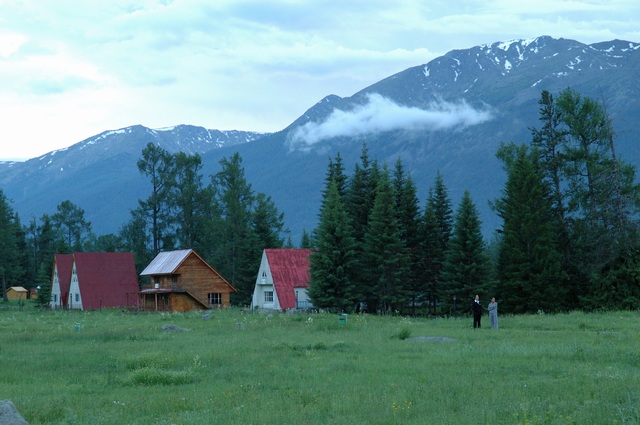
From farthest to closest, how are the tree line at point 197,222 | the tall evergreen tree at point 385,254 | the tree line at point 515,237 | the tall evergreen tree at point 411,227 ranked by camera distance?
the tree line at point 197,222 → the tall evergreen tree at point 411,227 → the tall evergreen tree at point 385,254 → the tree line at point 515,237

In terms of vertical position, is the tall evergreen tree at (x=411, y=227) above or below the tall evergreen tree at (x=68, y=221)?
below

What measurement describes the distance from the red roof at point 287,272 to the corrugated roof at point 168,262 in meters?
8.62

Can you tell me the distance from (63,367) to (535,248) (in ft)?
125

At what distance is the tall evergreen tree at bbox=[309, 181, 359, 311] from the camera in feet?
184

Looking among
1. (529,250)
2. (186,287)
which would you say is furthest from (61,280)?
(529,250)

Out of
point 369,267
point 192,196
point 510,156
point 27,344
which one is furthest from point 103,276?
point 27,344

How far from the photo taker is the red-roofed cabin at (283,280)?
232 ft

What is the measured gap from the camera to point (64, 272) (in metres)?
83.8

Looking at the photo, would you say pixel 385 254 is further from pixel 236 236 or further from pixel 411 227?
pixel 236 236

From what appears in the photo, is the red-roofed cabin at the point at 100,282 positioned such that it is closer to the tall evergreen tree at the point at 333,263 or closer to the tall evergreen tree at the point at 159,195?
the tall evergreen tree at the point at 159,195

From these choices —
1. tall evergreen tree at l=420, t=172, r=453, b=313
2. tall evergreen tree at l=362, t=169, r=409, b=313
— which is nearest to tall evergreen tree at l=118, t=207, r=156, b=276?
tall evergreen tree at l=362, t=169, r=409, b=313

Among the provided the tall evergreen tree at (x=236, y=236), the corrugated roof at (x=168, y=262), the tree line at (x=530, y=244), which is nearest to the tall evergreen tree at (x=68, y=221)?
the tall evergreen tree at (x=236, y=236)

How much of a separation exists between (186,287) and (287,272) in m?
10.4

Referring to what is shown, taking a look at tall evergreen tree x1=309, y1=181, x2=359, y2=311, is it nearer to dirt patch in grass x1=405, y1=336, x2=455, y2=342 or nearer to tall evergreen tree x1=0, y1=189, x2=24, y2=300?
dirt patch in grass x1=405, y1=336, x2=455, y2=342
